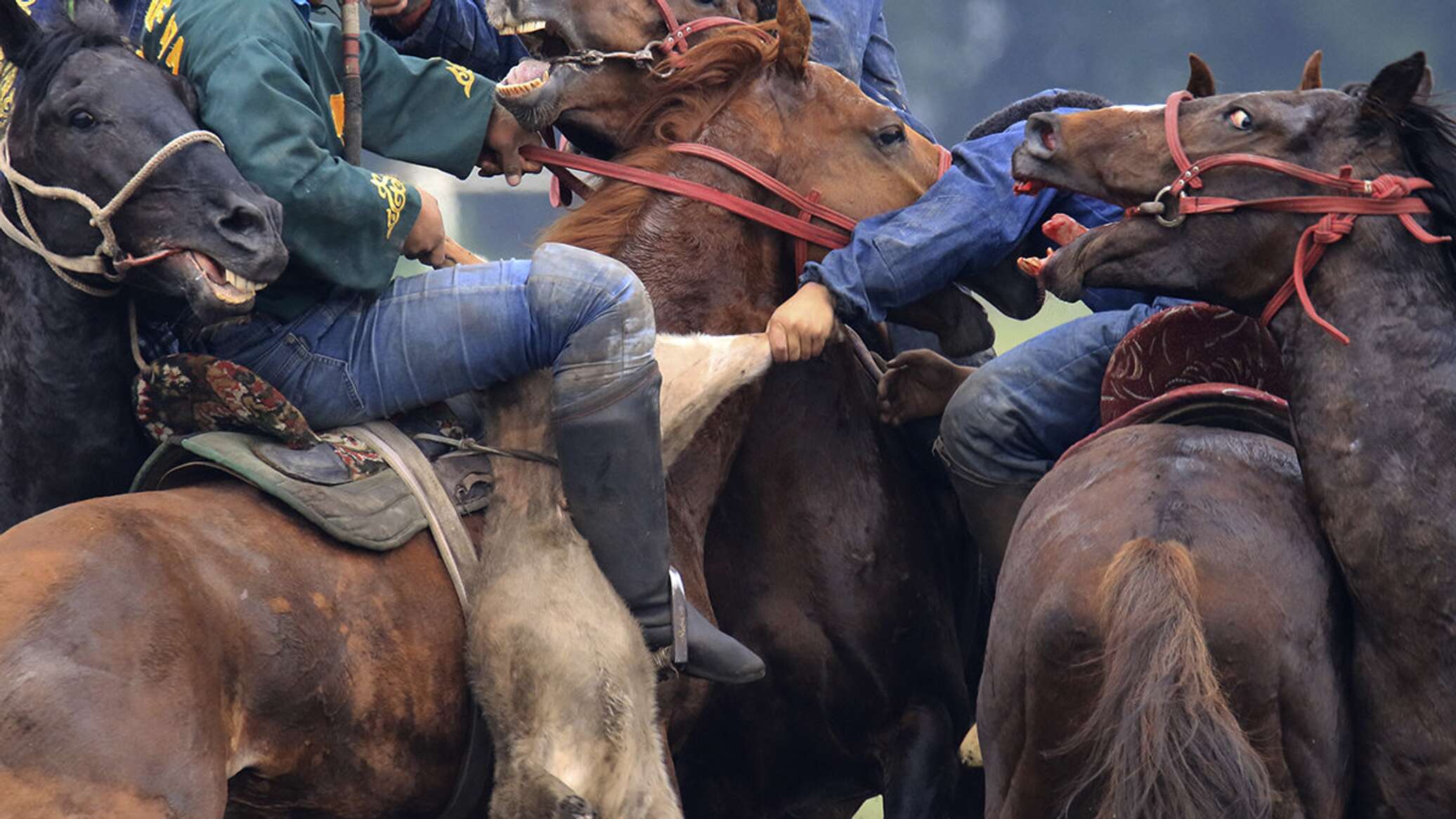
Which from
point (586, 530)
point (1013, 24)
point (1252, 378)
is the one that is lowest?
point (1013, 24)

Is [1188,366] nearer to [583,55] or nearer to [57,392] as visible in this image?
[583,55]

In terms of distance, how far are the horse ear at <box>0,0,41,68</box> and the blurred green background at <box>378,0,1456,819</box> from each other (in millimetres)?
5976

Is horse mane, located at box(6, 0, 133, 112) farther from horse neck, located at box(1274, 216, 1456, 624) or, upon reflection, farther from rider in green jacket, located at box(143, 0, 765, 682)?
horse neck, located at box(1274, 216, 1456, 624)

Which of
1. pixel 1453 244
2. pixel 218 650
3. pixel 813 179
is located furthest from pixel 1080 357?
pixel 218 650

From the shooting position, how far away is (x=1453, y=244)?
3459mm

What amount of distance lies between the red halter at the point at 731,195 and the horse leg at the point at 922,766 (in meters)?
1.27

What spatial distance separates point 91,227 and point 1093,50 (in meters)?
7.61

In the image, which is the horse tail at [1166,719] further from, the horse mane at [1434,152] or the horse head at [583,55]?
the horse head at [583,55]

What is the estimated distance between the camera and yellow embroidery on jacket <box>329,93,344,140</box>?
12.8ft

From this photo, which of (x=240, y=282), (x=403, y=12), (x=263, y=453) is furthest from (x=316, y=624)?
(x=403, y=12)

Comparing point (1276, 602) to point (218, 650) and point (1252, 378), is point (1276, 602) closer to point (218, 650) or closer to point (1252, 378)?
point (1252, 378)

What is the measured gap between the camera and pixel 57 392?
3459 millimetres

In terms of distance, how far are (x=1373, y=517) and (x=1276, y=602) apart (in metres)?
0.25

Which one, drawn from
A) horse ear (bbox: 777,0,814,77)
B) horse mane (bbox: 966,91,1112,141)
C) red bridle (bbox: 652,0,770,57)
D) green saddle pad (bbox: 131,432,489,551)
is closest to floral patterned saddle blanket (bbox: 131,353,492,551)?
green saddle pad (bbox: 131,432,489,551)
